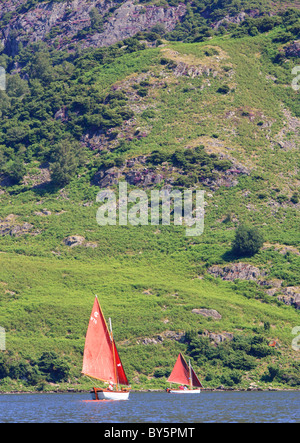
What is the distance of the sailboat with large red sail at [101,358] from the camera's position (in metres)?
64.8

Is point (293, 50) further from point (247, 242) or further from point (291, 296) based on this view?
point (291, 296)

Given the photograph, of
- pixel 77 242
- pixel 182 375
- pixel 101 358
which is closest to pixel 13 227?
pixel 77 242

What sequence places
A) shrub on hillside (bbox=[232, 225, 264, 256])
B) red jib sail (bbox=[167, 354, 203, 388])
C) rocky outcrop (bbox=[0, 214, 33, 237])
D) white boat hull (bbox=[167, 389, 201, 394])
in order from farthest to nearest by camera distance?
rocky outcrop (bbox=[0, 214, 33, 237])
shrub on hillside (bbox=[232, 225, 264, 256])
white boat hull (bbox=[167, 389, 201, 394])
red jib sail (bbox=[167, 354, 203, 388])

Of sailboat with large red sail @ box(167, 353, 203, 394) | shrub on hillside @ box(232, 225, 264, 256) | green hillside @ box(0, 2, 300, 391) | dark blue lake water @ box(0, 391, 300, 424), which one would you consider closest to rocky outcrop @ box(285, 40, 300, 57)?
green hillside @ box(0, 2, 300, 391)

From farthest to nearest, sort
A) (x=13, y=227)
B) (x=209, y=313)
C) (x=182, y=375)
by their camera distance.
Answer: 1. (x=13, y=227)
2. (x=209, y=313)
3. (x=182, y=375)

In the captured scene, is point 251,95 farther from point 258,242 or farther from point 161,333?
point 161,333

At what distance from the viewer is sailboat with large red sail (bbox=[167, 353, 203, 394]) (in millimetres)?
83312

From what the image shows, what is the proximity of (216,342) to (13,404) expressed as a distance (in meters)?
36.1

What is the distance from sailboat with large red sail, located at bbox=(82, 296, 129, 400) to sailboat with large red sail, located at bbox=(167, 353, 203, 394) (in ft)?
46.2

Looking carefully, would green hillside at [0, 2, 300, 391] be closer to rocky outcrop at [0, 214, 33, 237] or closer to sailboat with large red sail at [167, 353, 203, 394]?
rocky outcrop at [0, 214, 33, 237]

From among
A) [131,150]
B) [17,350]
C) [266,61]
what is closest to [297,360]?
[17,350]

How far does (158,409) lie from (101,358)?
758 cm

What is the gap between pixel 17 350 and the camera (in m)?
91.9

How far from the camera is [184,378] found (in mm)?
84438
